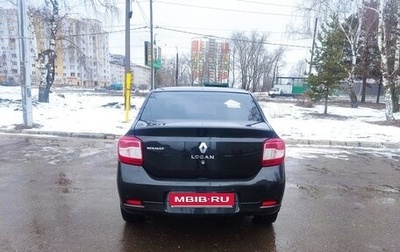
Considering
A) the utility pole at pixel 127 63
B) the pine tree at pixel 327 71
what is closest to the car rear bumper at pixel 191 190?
the utility pole at pixel 127 63

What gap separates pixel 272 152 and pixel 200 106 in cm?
106

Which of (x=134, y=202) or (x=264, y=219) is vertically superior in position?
(x=134, y=202)

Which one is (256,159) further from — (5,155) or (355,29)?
(355,29)

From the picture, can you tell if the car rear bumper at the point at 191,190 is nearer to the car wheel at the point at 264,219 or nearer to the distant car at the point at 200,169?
the distant car at the point at 200,169

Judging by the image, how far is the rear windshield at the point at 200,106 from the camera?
3576 millimetres

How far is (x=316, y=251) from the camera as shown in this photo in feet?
10.5

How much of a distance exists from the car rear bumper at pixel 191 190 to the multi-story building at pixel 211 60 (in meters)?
67.8

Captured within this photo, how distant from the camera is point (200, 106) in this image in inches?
149

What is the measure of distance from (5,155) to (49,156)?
3.17 feet

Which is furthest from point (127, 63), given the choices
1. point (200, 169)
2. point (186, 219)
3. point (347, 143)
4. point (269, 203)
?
point (269, 203)

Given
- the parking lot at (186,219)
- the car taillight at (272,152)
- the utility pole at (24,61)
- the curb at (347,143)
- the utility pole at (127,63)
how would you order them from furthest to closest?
1. the utility pole at (127,63)
2. the utility pole at (24,61)
3. the curb at (347,143)
4. the parking lot at (186,219)
5. the car taillight at (272,152)

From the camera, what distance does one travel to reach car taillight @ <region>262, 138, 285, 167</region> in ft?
10.1

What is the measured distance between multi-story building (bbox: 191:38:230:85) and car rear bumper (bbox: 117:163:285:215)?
2670 inches

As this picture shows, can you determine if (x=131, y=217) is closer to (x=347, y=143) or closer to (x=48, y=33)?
(x=347, y=143)
